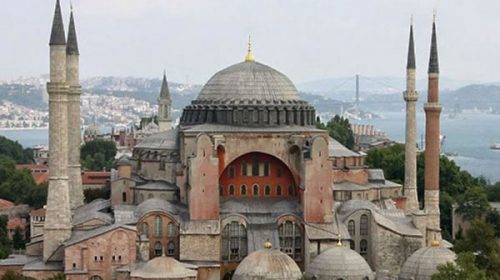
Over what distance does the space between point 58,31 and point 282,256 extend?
9977 mm

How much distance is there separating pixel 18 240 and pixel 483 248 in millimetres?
18946

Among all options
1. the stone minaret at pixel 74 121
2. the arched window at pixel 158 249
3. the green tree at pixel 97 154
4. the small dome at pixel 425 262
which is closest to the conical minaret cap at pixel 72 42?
the stone minaret at pixel 74 121

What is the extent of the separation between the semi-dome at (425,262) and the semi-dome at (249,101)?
813cm

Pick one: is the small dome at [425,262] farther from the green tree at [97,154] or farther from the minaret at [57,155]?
the green tree at [97,154]

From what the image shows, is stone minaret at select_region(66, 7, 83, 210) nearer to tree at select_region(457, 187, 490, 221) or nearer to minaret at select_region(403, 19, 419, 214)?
minaret at select_region(403, 19, 419, 214)

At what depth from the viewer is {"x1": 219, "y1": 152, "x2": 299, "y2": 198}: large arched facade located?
120ft

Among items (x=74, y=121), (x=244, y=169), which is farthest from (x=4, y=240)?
→ (x=244, y=169)

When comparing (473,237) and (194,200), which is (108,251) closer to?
(194,200)

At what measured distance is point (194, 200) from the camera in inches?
1353

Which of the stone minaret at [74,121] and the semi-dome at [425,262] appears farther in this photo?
the stone minaret at [74,121]

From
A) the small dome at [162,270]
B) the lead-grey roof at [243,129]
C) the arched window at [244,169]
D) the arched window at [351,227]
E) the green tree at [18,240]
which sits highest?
the lead-grey roof at [243,129]

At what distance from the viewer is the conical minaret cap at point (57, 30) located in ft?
114

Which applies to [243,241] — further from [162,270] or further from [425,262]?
[425,262]

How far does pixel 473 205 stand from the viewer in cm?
4944
